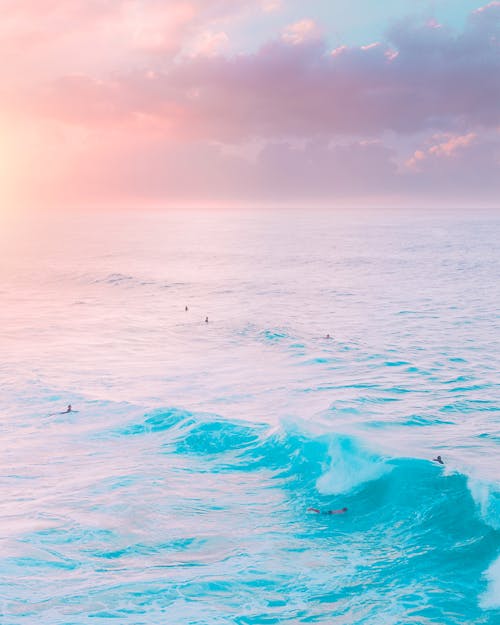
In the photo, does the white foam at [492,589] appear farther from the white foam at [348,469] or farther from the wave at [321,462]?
the white foam at [348,469]

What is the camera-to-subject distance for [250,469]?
21.0 meters

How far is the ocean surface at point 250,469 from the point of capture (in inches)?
539

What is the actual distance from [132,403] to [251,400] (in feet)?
18.4

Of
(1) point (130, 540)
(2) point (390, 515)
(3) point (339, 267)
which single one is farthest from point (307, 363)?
(3) point (339, 267)

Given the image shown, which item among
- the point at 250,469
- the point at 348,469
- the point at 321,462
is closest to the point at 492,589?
the point at 348,469

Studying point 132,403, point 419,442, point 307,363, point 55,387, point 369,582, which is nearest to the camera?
point 369,582

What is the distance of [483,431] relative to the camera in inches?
910

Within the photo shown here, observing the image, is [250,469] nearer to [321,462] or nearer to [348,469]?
[321,462]

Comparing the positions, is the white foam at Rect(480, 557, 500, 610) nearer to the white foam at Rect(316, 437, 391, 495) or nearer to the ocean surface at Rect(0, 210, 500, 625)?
the ocean surface at Rect(0, 210, 500, 625)

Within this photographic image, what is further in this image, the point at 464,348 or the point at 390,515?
the point at 464,348

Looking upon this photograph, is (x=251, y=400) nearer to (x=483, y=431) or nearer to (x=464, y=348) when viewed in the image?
(x=483, y=431)

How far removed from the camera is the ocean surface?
13.7 metres

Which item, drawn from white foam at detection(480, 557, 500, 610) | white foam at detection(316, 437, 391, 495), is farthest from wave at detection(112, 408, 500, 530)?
white foam at detection(480, 557, 500, 610)

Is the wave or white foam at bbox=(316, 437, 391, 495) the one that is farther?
white foam at bbox=(316, 437, 391, 495)
